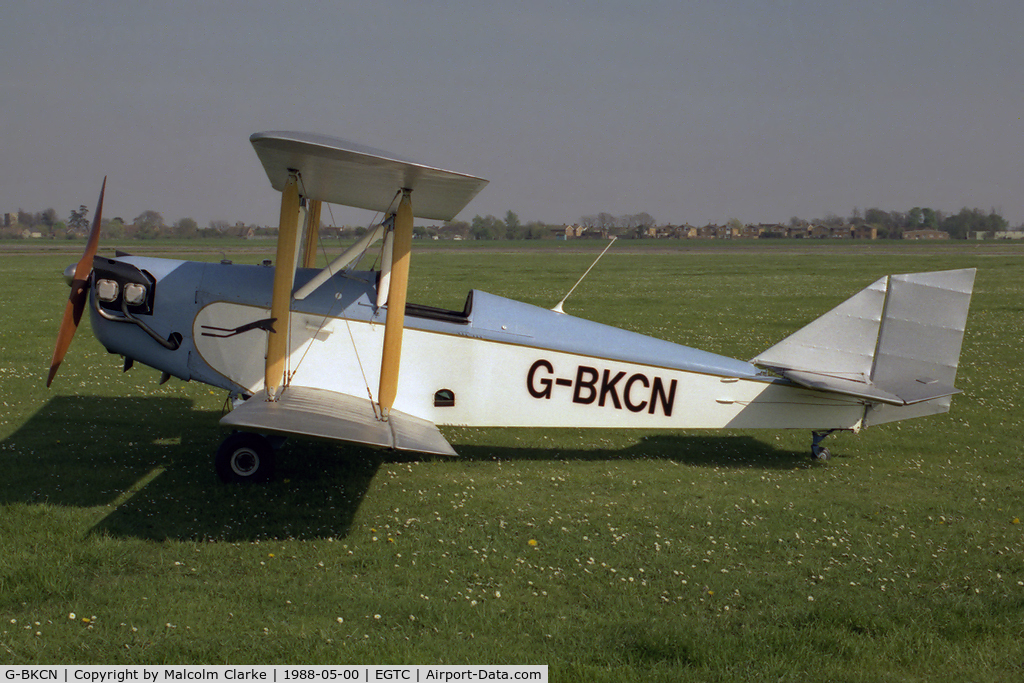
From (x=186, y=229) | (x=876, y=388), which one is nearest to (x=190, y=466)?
(x=876, y=388)

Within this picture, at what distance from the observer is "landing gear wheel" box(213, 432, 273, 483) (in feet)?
23.5

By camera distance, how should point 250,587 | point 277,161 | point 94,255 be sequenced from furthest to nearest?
point 94,255 < point 277,161 < point 250,587

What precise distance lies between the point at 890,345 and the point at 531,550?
4.37m

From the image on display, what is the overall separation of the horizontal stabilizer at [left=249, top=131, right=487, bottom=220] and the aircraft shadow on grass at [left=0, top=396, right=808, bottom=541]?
2.57 meters

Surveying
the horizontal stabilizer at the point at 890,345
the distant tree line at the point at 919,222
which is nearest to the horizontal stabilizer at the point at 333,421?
the horizontal stabilizer at the point at 890,345

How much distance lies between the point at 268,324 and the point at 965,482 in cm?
661

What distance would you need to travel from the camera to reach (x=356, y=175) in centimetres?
679

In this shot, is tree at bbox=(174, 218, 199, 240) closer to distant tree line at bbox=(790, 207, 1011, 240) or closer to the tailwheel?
the tailwheel

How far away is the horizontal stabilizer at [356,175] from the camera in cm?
588

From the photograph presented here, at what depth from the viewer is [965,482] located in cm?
768

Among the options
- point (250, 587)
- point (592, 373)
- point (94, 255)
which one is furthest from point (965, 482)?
point (94, 255)

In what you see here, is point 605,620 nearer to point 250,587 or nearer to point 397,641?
point 397,641

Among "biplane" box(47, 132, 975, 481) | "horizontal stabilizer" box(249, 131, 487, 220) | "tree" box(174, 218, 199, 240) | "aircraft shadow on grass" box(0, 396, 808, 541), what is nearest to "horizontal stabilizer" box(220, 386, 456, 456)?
"biplane" box(47, 132, 975, 481)

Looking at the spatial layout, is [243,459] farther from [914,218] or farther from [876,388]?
[914,218]
